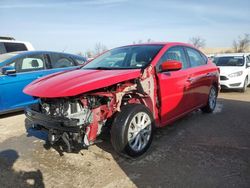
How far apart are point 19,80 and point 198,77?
3.79 metres

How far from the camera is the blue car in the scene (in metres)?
5.77

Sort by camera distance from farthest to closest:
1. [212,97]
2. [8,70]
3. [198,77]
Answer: [212,97] < [8,70] < [198,77]

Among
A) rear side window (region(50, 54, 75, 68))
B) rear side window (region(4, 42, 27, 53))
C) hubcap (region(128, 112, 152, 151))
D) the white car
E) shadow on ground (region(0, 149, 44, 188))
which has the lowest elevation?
the white car

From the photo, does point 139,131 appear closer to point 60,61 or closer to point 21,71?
point 21,71

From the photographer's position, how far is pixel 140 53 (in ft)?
15.1

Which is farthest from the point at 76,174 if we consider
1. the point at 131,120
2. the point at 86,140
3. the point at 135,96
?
the point at 135,96

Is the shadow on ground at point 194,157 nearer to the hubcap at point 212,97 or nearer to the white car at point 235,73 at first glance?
the hubcap at point 212,97

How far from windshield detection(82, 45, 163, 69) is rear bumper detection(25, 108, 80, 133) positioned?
137 cm

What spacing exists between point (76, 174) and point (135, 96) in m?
1.36

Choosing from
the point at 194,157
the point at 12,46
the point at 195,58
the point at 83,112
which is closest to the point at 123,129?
the point at 83,112

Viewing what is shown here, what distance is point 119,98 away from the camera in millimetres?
3656

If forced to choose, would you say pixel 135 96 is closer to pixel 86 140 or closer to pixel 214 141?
→ pixel 86 140

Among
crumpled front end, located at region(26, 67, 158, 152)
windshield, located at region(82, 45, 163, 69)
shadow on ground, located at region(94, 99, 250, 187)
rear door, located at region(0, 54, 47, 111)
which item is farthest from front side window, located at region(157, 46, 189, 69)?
rear door, located at region(0, 54, 47, 111)

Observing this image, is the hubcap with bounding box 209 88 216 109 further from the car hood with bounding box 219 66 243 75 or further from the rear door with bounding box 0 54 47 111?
the rear door with bounding box 0 54 47 111
